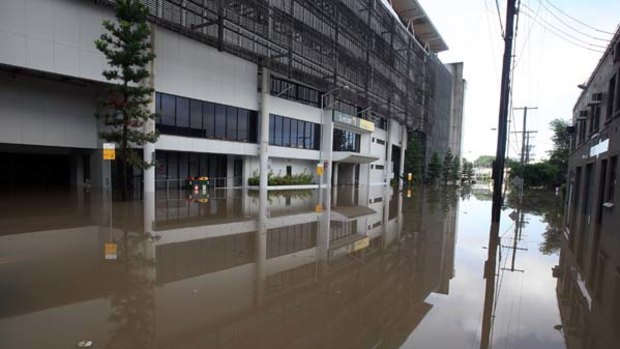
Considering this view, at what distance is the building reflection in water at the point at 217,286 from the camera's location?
4.54 m

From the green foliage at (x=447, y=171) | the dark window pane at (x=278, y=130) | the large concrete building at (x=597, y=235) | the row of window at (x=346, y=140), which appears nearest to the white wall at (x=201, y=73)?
the dark window pane at (x=278, y=130)

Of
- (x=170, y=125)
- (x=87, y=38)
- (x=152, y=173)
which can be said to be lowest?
(x=152, y=173)

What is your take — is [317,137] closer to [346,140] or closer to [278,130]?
[346,140]

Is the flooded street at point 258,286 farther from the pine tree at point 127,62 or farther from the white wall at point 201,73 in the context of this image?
the white wall at point 201,73

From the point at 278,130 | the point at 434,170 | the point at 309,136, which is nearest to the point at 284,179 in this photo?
the point at 278,130

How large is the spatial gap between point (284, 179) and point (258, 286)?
82.2ft

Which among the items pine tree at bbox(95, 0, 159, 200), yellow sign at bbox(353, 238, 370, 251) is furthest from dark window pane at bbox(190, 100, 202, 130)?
yellow sign at bbox(353, 238, 370, 251)

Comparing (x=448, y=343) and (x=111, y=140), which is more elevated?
(x=111, y=140)

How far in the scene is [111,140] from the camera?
57.3ft

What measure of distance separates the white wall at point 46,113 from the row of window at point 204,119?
14.8ft

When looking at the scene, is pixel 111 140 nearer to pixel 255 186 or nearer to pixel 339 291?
pixel 255 186

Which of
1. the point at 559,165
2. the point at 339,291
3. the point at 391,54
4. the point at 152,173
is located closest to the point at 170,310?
the point at 339,291

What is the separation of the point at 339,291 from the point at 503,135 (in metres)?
11.9

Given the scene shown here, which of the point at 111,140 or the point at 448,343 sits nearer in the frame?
the point at 448,343
